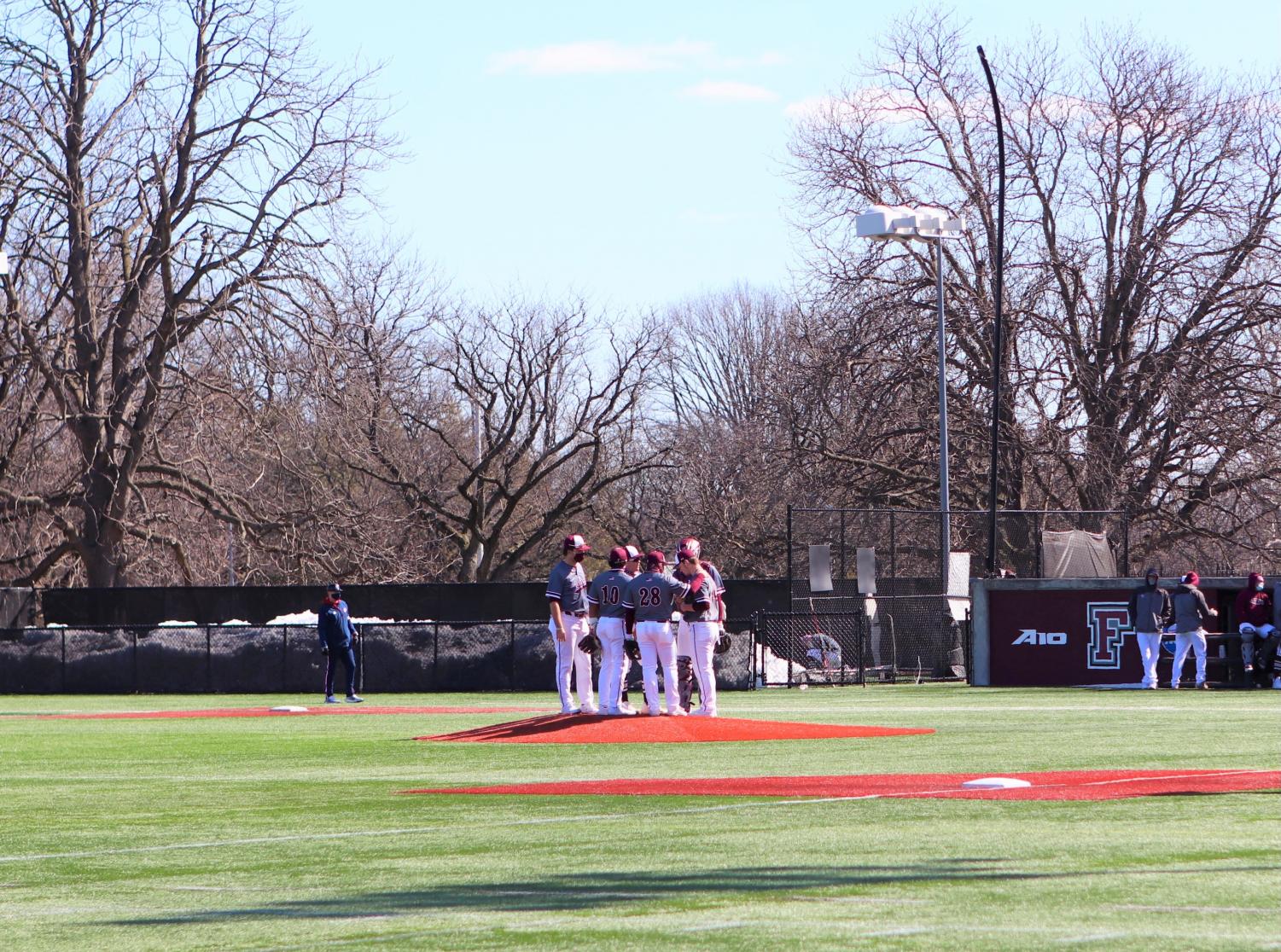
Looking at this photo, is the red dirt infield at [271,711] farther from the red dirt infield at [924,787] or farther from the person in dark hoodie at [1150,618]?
the red dirt infield at [924,787]

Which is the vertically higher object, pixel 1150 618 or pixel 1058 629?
pixel 1150 618

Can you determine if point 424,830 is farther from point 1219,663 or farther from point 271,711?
point 1219,663

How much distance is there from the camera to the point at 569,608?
818 inches

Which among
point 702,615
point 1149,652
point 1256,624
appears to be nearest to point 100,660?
point 1149,652

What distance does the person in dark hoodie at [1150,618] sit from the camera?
31516 millimetres

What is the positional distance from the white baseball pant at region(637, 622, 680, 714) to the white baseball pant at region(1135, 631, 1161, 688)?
13.9 m

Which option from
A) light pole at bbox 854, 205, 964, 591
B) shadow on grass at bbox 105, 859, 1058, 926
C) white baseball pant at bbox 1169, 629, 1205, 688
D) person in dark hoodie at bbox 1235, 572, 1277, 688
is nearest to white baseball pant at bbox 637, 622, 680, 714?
shadow on grass at bbox 105, 859, 1058, 926

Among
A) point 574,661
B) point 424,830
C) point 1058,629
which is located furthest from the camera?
point 1058,629

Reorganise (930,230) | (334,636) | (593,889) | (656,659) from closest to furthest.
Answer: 1. (593,889)
2. (656,659)
3. (334,636)
4. (930,230)

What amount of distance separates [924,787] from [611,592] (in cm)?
787

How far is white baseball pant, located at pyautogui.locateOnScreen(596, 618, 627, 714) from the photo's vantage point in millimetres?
20297

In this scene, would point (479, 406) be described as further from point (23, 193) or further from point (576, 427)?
point (23, 193)

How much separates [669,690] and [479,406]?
41626mm

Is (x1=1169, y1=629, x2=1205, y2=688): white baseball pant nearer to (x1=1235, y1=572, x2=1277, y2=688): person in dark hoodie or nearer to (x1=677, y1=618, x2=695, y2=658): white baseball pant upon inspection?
(x1=1235, y1=572, x2=1277, y2=688): person in dark hoodie
